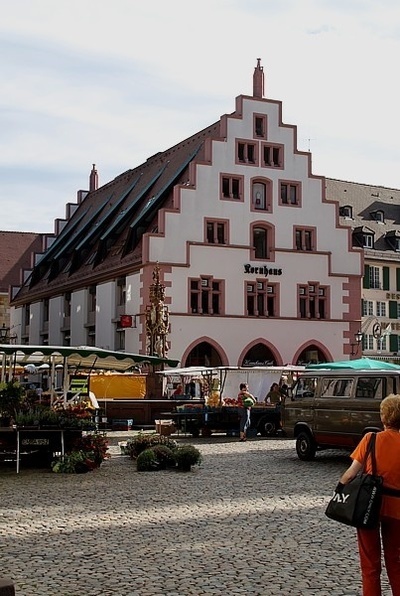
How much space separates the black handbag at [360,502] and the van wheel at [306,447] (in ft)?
43.3

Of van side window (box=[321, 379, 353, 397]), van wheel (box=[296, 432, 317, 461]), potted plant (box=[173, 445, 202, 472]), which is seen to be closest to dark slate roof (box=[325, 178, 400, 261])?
van wheel (box=[296, 432, 317, 461])

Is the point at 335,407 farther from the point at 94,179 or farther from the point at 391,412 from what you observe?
the point at 94,179

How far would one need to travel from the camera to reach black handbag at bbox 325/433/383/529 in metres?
5.79

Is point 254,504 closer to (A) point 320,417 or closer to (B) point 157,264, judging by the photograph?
(A) point 320,417

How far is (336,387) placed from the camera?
61.1 feet

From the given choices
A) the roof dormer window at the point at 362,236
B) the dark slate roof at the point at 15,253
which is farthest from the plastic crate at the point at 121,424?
the dark slate roof at the point at 15,253

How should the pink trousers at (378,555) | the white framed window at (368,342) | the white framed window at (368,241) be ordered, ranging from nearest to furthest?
the pink trousers at (378,555) < the white framed window at (368,342) < the white framed window at (368,241)

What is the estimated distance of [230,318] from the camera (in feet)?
145

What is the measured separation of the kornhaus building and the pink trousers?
1429 inches

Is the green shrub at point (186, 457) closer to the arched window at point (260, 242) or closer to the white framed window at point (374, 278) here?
the arched window at point (260, 242)

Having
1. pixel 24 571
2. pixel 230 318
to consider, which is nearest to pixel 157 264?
pixel 230 318

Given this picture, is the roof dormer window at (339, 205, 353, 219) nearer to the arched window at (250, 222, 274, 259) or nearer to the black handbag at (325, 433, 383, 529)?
the arched window at (250, 222, 274, 259)

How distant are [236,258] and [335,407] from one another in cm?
2695

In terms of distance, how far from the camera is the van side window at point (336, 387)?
18.2 metres
